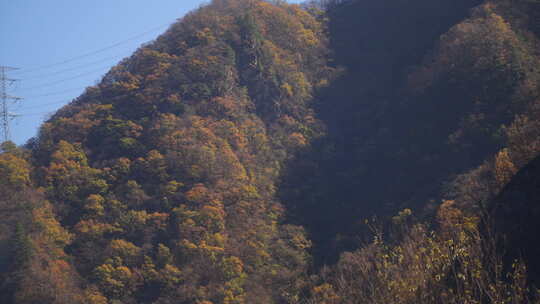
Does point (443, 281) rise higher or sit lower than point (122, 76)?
lower

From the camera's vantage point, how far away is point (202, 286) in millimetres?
31344

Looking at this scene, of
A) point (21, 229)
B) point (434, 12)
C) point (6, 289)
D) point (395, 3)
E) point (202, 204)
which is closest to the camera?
point (6, 289)

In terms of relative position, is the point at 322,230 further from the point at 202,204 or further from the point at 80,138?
the point at 80,138

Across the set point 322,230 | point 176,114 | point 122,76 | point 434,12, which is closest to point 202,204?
point 322,230

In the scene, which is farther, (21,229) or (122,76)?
(122,76)

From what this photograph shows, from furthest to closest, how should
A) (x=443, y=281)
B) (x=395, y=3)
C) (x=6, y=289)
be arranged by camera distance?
(x=395, y=3) → (x=6, y=289) → (x=443, y=281)

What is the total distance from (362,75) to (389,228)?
28.8 m

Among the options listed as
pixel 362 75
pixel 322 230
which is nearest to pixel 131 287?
pixel 322 230

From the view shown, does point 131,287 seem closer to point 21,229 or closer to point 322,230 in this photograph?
point 21,229

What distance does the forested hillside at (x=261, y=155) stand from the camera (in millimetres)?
31250

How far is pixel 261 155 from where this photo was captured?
45.6 meters

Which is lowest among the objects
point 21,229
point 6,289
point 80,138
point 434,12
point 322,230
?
point 322,230

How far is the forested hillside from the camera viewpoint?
31250 millimetres

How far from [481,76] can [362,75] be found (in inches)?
733
